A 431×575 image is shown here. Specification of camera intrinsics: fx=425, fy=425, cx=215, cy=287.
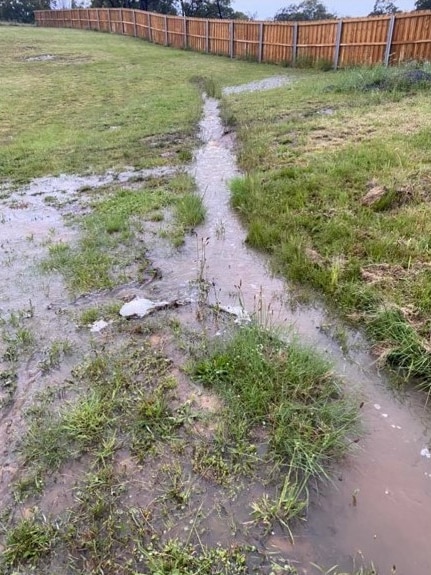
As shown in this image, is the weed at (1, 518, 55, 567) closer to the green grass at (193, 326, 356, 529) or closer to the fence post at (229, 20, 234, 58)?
the green grass at (193, 326, 356, 529)

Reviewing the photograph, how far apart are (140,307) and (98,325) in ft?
1.22

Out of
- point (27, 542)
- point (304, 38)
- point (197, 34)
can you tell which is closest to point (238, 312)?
point (27, 542)

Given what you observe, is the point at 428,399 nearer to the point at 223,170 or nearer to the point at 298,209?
the point at 298,209

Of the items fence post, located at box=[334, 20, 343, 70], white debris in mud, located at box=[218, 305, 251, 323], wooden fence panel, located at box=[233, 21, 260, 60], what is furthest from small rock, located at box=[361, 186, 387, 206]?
wooden fence panel, located at box=[233, 21, 260, 60]

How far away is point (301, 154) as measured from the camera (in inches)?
262

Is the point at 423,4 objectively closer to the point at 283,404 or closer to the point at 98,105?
the point at 98,105

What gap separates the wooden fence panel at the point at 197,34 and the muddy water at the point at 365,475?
69.8ft

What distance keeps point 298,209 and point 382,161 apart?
1.73 metres

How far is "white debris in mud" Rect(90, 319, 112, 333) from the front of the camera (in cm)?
329

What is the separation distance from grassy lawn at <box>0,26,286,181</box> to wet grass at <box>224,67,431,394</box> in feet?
6.13

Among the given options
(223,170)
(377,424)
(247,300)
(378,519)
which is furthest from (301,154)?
(378,519)

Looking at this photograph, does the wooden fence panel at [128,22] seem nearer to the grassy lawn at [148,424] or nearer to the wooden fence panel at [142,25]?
the wooden fence panel at [142,25]

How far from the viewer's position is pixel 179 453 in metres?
2.31

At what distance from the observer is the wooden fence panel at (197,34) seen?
21328 millimetres
